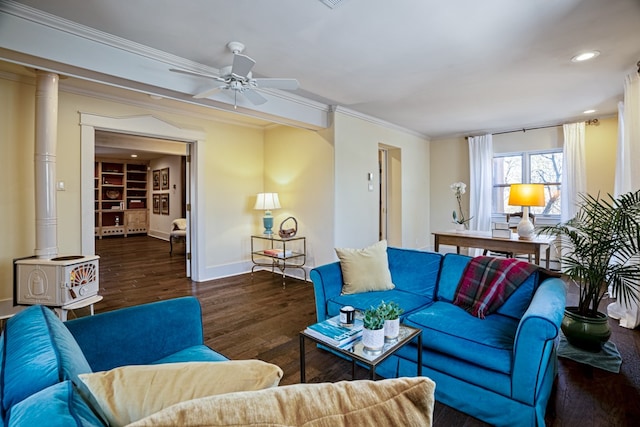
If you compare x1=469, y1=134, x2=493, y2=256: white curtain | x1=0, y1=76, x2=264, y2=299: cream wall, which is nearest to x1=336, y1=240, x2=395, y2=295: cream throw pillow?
x1=0, y1=76, x2=264, y2=299: cream wall

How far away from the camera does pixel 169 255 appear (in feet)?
22.6

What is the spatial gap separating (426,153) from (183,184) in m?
6.55

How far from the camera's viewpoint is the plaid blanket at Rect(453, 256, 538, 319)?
7.11ft

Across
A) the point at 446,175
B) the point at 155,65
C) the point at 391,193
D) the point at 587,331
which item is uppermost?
the point at 155,65

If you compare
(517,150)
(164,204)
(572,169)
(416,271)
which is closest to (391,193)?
(517,150)

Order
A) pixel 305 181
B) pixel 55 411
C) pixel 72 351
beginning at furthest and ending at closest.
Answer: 1. pixel 305 181
2. pixel 72 351
3. pixel 55 411

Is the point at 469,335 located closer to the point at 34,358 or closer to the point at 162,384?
the point at 162,384

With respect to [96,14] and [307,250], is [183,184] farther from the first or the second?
[96,14]

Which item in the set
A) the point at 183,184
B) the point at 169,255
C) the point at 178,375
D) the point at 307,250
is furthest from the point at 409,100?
the point at 183,184

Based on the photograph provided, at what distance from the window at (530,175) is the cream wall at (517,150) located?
18 cm

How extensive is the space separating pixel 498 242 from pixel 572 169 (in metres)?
2.71

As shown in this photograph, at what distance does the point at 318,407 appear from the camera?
0.61 m

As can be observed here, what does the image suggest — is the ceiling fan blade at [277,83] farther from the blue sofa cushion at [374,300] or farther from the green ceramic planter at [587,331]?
the green ceramic planter at [587,331]

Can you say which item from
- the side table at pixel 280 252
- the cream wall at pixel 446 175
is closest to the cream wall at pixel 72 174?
the side table at pixel 280 252
